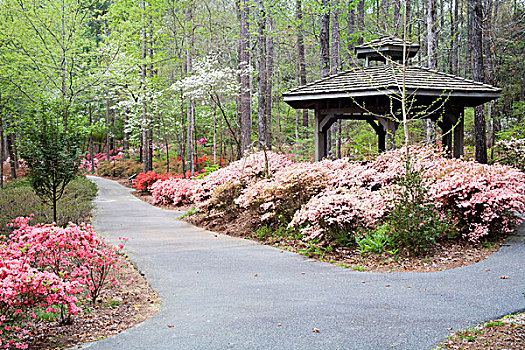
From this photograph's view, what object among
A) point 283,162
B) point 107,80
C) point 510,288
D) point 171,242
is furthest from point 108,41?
point 510,288

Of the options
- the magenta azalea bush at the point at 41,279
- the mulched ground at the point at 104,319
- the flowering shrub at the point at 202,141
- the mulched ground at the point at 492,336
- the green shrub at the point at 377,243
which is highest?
the flowering shrub at the point at 202,141

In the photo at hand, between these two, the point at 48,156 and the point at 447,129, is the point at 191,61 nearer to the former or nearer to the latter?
the point at 447,129

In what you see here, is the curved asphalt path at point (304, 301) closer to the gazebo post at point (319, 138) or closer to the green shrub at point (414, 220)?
the green shrub at point (414, 220)

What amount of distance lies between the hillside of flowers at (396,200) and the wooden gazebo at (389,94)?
1.19m

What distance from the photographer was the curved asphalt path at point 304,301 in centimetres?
394

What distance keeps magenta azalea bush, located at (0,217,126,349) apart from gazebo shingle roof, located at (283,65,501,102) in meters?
6.45

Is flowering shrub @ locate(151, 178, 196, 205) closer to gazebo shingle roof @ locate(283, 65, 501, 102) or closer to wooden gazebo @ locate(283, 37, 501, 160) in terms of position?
wooden gazebo @ locate(283, 37, 501, 160)

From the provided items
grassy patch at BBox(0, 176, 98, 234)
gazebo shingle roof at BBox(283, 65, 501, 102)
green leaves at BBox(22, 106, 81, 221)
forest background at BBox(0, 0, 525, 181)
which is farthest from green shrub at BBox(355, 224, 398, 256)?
grassy patch at BBox(0, 176, 98, 234)

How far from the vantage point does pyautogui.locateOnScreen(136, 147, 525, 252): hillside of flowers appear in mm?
6992

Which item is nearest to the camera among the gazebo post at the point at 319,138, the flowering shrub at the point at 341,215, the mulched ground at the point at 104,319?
the mulched ground at the point at 104,319

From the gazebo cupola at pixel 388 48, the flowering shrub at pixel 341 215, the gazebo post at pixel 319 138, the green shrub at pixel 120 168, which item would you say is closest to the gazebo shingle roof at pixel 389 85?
the gazebo cupola at pixel 388 48

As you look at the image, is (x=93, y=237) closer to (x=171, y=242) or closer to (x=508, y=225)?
(x=171, y=242)

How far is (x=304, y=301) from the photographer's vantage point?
501cm

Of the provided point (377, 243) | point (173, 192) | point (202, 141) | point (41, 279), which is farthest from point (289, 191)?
point (202, 141)
